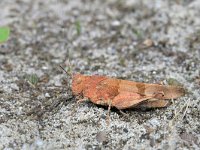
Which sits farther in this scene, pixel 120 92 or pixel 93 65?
pixel 93 65

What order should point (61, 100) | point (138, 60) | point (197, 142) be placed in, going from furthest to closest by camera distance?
point (138, 60), point (61, 100), point (197, 142)

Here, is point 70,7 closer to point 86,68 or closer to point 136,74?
point 86,68

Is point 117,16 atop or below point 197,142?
atop

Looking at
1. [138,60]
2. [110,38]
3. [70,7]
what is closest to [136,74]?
[138,60]
